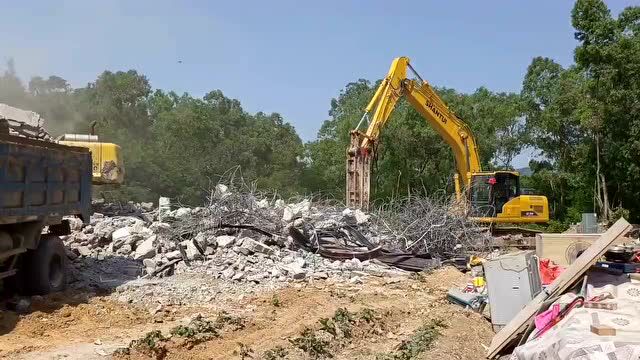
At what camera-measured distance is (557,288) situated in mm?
7426

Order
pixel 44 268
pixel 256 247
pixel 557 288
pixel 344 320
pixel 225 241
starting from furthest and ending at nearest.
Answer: pixel 225 241, pixel 256 247, pixel 44 268, pixel 344 320, pixel 557 288

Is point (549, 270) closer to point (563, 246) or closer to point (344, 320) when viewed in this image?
point (563, 246)

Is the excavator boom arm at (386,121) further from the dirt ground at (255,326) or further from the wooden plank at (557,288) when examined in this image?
the wooden plank at (557,288)

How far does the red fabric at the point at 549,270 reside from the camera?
9.13 m

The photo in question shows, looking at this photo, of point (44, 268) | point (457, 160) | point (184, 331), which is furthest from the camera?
point (457, 160)

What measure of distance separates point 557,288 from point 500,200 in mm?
13434

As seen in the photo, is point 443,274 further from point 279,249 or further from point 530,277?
point 530,277

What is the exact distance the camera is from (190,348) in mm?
7047

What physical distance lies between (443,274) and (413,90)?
8430 mm

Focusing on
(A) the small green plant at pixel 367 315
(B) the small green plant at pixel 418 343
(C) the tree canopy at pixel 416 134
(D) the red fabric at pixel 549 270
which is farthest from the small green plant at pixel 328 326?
(C) the tree canopy at pixel 416 134

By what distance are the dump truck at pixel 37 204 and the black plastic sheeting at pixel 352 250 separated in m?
4.85

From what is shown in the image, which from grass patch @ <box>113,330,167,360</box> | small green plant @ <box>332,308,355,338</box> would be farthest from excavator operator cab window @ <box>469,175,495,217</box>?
grass patch @ <box>113,330,167,360</box>

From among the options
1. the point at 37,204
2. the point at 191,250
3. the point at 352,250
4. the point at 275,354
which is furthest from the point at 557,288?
the point at 191,250

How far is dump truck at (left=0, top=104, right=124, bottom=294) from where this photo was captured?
847 cm
